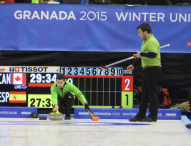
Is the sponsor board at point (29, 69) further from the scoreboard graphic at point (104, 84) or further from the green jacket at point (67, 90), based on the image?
the green jacket at point (67, 90)

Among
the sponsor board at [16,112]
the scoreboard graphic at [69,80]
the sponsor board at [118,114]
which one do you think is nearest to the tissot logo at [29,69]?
the scoreboard graphic at [69,80]

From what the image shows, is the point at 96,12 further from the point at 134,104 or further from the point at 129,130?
the point at 129,130

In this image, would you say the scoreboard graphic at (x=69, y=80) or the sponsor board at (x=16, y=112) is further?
the scoreboard graphic at (x=69, y=80)

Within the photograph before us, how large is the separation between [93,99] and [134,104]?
0.83m

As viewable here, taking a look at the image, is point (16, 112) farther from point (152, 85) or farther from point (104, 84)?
point (152, 85)

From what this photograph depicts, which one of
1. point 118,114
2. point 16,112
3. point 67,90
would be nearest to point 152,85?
point 118,114

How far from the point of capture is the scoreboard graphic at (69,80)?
6.93 metres

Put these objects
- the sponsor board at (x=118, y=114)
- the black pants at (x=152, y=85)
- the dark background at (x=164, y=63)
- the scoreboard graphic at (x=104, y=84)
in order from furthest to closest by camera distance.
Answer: the dark background at (x=164, y=63) < the scoreboard graphic at (x=104, y=84) < the sponsor board at (x=118, y=114) < the black pants at (x=152, y=85)

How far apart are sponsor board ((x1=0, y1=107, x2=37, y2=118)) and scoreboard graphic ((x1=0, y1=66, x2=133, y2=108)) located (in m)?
0.20

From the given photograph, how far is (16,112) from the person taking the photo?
682 centimetres

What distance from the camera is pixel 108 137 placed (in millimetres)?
4266

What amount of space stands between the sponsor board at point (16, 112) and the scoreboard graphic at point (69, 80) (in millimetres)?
199

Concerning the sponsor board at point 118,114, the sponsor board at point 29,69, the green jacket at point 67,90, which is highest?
Answer: the sponsor board at point 29,69

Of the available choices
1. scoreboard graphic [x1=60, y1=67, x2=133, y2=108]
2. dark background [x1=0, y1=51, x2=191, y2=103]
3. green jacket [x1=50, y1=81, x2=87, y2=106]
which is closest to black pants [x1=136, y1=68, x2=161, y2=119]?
green jacket [x1=50, y1=81, x2=87, y2=106]
